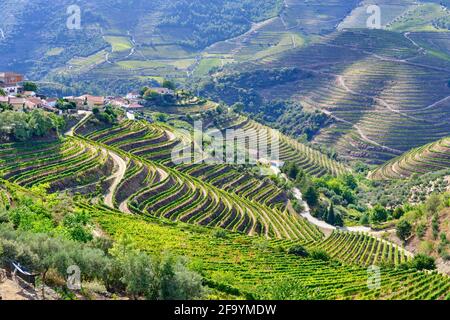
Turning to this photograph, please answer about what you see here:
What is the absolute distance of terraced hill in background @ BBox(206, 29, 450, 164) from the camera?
135000 millimetres

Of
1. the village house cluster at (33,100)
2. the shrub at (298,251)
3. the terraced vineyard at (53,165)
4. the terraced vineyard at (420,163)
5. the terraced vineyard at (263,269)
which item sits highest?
the village house cluster at (33,100)

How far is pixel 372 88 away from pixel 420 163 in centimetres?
4966

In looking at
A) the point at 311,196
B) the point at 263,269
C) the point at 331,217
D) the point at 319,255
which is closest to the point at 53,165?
the point at 263,269

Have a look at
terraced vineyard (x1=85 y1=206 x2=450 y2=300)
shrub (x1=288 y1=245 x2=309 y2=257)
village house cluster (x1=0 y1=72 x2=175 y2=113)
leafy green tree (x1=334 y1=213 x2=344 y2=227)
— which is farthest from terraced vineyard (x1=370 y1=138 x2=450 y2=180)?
shrub (x1=288 y1=245 x2=309 y2=257)

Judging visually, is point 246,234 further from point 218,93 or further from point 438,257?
point 218,93

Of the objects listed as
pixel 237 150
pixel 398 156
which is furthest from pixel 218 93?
pixel 237 150

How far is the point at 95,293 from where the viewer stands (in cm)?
2900

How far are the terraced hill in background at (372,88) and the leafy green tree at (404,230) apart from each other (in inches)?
2527

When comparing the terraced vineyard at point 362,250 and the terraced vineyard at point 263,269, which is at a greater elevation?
the terraced vineyard at point 263,269

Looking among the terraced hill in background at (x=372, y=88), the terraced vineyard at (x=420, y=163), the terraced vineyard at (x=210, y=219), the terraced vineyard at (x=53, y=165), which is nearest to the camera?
the terraced vineyard at (x=210, y=219)

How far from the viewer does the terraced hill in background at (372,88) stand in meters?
135

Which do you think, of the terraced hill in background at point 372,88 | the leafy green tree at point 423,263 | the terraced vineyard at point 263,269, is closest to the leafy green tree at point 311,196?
the terraced vineyard at point 263,269

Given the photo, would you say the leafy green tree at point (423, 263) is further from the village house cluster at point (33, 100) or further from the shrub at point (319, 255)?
the village house cluster at point (33, 100)

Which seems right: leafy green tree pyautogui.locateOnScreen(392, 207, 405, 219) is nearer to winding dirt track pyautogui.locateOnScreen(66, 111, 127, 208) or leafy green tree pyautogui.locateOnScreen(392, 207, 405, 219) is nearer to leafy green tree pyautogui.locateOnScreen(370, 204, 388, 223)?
leafy green tree pyautogui.locateOnScreen(370, 204, 388, 223)
